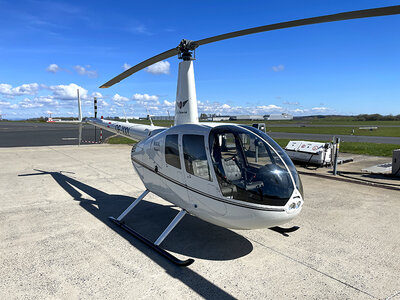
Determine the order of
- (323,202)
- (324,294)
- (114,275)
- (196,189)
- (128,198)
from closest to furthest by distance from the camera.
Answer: (324,294) → (114,275) → (196,189) → (323,202) → (128,198)

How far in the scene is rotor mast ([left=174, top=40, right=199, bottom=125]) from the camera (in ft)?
19.3

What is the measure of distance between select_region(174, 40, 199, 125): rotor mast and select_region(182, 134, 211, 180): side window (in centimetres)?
130

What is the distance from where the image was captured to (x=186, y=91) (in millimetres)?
6043

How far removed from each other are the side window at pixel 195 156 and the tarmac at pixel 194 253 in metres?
1.42

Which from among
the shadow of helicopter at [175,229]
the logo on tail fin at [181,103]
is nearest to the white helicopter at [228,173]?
the shadow of helicopter at [175,229]

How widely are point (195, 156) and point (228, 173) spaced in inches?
26.3

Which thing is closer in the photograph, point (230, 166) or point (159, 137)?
point (230, 166)

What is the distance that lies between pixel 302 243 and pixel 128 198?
4.90 m

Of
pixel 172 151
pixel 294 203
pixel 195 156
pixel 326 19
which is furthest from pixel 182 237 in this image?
pixel 326 19

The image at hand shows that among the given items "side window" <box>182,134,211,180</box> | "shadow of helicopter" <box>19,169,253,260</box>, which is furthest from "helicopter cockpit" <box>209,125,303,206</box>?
"shadow of helicopter" <box>19,169,253,260</box>

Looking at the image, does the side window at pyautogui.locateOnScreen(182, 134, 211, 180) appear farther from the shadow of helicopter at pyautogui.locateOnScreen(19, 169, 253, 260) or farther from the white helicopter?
the shadow of helicopter at pyautogui.locateOnScreen(19, 169, 253, 260)

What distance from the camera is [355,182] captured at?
31.4ft

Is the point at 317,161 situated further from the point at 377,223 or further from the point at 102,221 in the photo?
the point at 102,221

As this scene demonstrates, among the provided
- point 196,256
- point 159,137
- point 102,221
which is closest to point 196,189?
point 196,256
